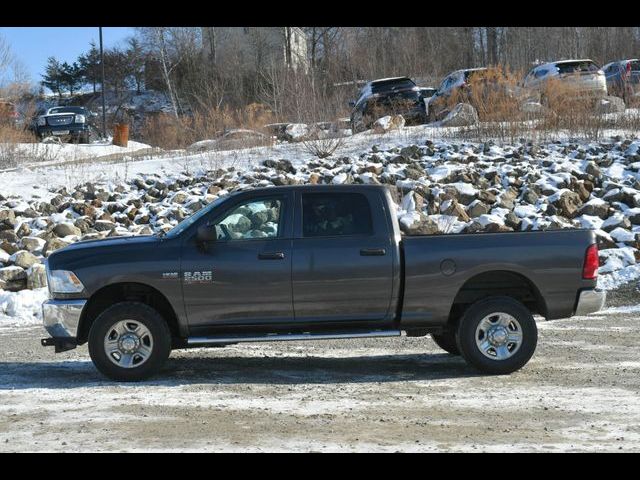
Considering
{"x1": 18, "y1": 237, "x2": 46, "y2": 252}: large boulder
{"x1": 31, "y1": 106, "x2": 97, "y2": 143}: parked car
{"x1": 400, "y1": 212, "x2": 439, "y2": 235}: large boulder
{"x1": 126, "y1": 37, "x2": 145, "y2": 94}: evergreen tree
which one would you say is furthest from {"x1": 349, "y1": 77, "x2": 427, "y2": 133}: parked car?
{"x1": 126, "y1": 37, "x2": 145, "y2": 94}: evergreen tree

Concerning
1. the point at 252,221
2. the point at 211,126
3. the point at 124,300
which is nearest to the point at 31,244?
the point at 124,300

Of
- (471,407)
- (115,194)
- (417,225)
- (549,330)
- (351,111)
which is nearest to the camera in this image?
(471,407)

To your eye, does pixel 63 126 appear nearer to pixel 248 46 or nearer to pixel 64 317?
pixel 248 46

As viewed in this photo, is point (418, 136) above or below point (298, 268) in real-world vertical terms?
above

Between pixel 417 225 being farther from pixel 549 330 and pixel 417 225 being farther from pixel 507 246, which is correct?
pixel 507 246

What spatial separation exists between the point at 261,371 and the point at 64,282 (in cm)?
226

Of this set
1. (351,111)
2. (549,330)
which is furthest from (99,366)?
(351,111)

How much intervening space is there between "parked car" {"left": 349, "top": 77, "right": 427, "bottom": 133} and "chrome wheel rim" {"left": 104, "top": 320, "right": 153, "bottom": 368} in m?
20.3

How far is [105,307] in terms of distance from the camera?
9453 millimetres

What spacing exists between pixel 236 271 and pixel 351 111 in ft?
72.2

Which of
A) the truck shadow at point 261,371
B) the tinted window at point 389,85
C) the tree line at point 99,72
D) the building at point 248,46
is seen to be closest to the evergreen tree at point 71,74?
the tree line at point 99,72

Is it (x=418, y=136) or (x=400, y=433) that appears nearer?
(x=400, y=433)

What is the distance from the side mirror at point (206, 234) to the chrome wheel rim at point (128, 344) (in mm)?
1032

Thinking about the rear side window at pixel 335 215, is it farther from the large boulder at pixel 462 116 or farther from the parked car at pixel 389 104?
the parked car at pixel 389 104
